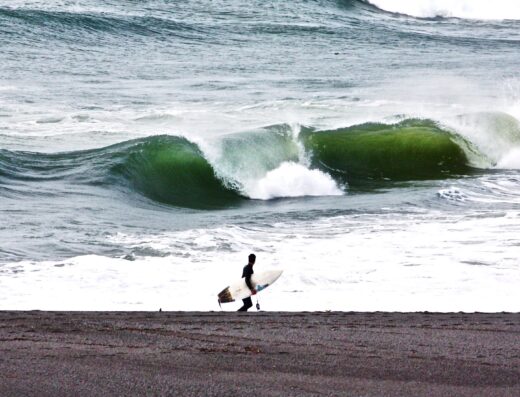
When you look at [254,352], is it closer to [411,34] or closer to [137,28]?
[137,28]

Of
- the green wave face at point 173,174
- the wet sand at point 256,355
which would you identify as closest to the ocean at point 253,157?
the green wave face at point 173,174

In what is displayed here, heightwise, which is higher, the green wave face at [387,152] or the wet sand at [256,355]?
the wet sand at [256,355]

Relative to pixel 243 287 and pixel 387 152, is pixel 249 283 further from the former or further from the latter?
pixel 387 152

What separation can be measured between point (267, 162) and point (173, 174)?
1.78m

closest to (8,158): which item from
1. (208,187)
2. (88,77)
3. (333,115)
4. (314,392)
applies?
(208,187)

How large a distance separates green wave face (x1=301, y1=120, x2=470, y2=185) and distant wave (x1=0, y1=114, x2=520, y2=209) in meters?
0.02

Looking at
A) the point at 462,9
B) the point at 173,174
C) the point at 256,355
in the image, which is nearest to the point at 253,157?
the point at 173,174

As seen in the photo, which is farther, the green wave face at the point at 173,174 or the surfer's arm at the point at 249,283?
the green wave face at the point at 173,174

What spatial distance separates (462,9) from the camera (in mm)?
46875

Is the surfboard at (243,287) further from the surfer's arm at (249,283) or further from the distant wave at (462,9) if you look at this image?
the distant wave at (462,9)

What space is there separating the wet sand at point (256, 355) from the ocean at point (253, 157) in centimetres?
189

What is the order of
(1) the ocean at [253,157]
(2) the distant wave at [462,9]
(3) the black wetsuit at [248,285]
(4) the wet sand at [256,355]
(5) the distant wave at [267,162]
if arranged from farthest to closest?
(2) the distant wave at [462,9] → (5) the distant wave at [267,162] → (1) the ocean at [253,157] → (3) the black wetsuit at [248,285] → (4) the wet sand at [256,355]

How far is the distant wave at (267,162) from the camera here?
18.0 m

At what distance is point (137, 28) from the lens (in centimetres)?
3572
